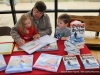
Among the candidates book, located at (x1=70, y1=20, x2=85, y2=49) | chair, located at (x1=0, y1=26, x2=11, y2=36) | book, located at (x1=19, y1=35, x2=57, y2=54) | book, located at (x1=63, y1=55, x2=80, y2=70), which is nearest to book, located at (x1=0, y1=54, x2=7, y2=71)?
book, located at (x1=19, y1=35, x2=57, y2=54)

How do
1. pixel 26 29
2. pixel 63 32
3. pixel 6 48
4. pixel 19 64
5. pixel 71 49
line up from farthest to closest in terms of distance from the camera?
pixel 63 32 → pixel 26 29 → pixel 6 48 → pixel 71 49 → pixel 19 64

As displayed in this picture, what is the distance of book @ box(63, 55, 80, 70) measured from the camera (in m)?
1.39

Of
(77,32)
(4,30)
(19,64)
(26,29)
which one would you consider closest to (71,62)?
(77,32)

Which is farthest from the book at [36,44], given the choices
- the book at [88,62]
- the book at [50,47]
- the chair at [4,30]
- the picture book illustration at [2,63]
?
the chair at [4,30]

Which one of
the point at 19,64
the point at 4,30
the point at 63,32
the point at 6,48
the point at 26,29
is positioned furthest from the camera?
the point at 4,30

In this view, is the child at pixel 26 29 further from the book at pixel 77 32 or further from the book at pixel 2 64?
the book at pixel 77 32

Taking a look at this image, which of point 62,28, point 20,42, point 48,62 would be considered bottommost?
point 48,62

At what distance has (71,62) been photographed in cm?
145

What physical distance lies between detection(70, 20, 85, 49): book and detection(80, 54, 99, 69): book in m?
0.14

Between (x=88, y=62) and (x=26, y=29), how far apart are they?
2.91ft

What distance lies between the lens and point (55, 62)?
1476 millimetres

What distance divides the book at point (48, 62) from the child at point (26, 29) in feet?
1.35

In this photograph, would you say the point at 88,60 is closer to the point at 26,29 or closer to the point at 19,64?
the point at 19,64

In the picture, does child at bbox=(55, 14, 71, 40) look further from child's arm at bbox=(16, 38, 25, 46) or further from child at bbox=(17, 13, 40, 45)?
child's arm at bbox=(16, 38, 25, 46)
